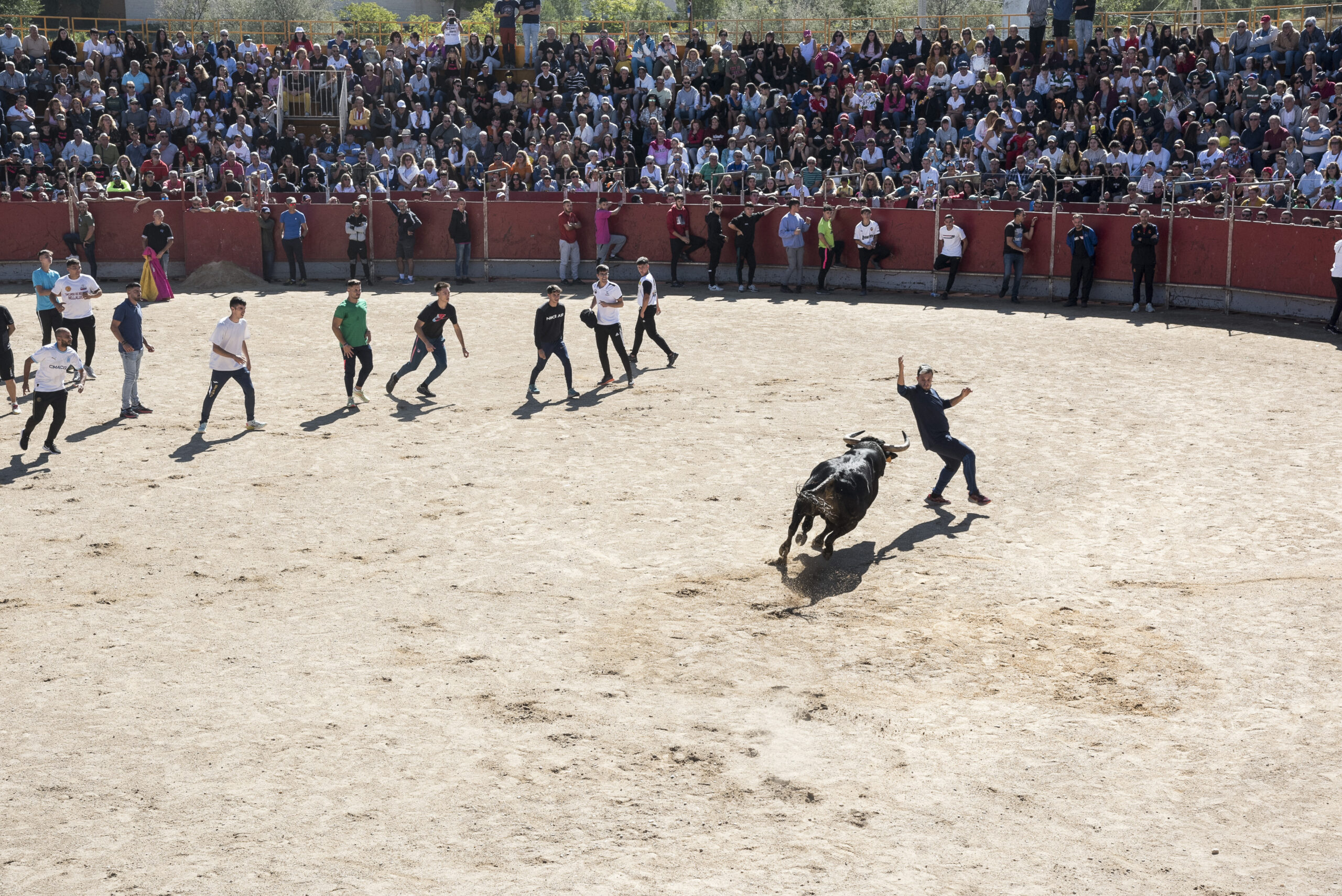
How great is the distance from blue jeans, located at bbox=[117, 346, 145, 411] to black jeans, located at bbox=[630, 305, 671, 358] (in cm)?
632

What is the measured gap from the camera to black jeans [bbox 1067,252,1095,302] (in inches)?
917

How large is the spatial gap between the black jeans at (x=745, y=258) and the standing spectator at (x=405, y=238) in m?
6.38

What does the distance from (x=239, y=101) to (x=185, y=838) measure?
93.1 feet

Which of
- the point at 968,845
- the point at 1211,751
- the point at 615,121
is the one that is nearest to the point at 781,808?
the point at 968,845

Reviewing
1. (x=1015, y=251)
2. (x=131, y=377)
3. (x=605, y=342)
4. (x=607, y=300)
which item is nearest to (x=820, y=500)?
(x=607, y=300)

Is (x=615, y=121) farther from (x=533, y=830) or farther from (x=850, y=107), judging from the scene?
(x=533, y=830)

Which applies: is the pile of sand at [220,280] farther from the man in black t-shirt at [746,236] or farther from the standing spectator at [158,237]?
the man in black t-shirt at [746,236]

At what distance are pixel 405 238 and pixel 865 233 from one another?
352 inches

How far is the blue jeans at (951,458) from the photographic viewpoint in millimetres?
12578

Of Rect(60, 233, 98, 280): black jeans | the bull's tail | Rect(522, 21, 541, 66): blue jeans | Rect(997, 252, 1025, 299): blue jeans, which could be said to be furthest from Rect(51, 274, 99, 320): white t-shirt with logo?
Rect(522, 21, 541, 66): blue jeans

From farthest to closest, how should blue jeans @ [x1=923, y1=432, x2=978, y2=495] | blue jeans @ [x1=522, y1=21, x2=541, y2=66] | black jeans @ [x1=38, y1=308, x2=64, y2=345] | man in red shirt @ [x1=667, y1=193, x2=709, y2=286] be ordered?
blue jeans @ [x1=522, y1=21, x2=541, y2=66], man in red shirt @ [x1=667, y1=193, x2=709, y2=286], black jeans @ [x1=38, y1=308, x2=64, y2=345], blue jeans @ [x1=923, y1=432, x2=978, y2=495]

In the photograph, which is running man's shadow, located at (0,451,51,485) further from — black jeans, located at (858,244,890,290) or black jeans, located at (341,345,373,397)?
black jeans, located at (858,244,890,290)

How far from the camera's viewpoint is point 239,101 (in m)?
32.4

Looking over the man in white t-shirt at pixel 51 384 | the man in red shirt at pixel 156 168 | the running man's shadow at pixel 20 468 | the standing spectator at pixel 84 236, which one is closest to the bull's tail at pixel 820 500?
the running man's shadow at pixel 20 468
